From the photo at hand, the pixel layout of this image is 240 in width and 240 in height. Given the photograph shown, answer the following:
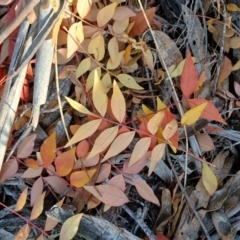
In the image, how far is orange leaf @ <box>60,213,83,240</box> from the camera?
2.52 ft

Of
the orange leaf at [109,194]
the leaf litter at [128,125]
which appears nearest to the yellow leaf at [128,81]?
the leaf litter at [128,125]

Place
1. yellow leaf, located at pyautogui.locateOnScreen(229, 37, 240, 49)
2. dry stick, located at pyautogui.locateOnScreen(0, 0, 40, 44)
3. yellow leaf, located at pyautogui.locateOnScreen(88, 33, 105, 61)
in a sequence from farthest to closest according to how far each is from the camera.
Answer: yellow leaf, located at pyautogui.locateOnScreen(229, 37, 240, 49)
yellow leaf, located at pyautogui.locateOnScreen(88, 33, 105, 61)
dry stick, located at pyautogui.locateOnScreen(0, 0, 40, 44)

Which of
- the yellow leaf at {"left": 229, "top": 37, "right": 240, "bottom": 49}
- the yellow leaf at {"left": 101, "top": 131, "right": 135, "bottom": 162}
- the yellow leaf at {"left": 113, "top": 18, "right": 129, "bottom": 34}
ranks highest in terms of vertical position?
the yellow leaf at {"left": 113, "top": 18, "right": 129, "bottom": 34}

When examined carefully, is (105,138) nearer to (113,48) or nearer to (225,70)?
(113,48)

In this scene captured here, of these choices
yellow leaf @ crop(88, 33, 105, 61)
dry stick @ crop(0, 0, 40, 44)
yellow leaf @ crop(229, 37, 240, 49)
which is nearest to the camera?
dry stick @ crop(0, 0, 40, 44)

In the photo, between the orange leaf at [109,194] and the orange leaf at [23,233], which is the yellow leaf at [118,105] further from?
the orange leaf at [23,233]

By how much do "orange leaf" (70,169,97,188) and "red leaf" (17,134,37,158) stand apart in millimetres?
106

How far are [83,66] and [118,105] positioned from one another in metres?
0.12

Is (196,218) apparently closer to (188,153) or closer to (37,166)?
(188,153)

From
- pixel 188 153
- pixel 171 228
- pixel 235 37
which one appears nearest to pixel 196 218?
pixel 171 228

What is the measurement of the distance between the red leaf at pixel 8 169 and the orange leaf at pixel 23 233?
0.11 meters

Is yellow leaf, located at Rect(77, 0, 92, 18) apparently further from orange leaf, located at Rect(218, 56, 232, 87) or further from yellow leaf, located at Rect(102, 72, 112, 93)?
orange leaf, located at Rect(218, 56, 232, 87)

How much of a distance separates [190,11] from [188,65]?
195mm

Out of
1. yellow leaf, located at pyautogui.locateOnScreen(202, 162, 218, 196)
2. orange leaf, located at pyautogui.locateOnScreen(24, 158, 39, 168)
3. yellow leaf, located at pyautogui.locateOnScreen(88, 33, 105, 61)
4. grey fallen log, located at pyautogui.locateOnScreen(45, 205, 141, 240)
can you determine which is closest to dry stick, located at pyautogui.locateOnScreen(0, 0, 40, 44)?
yellow leaf, located at pyautogui.locateOnScreen(88, 33, 105, 61)
